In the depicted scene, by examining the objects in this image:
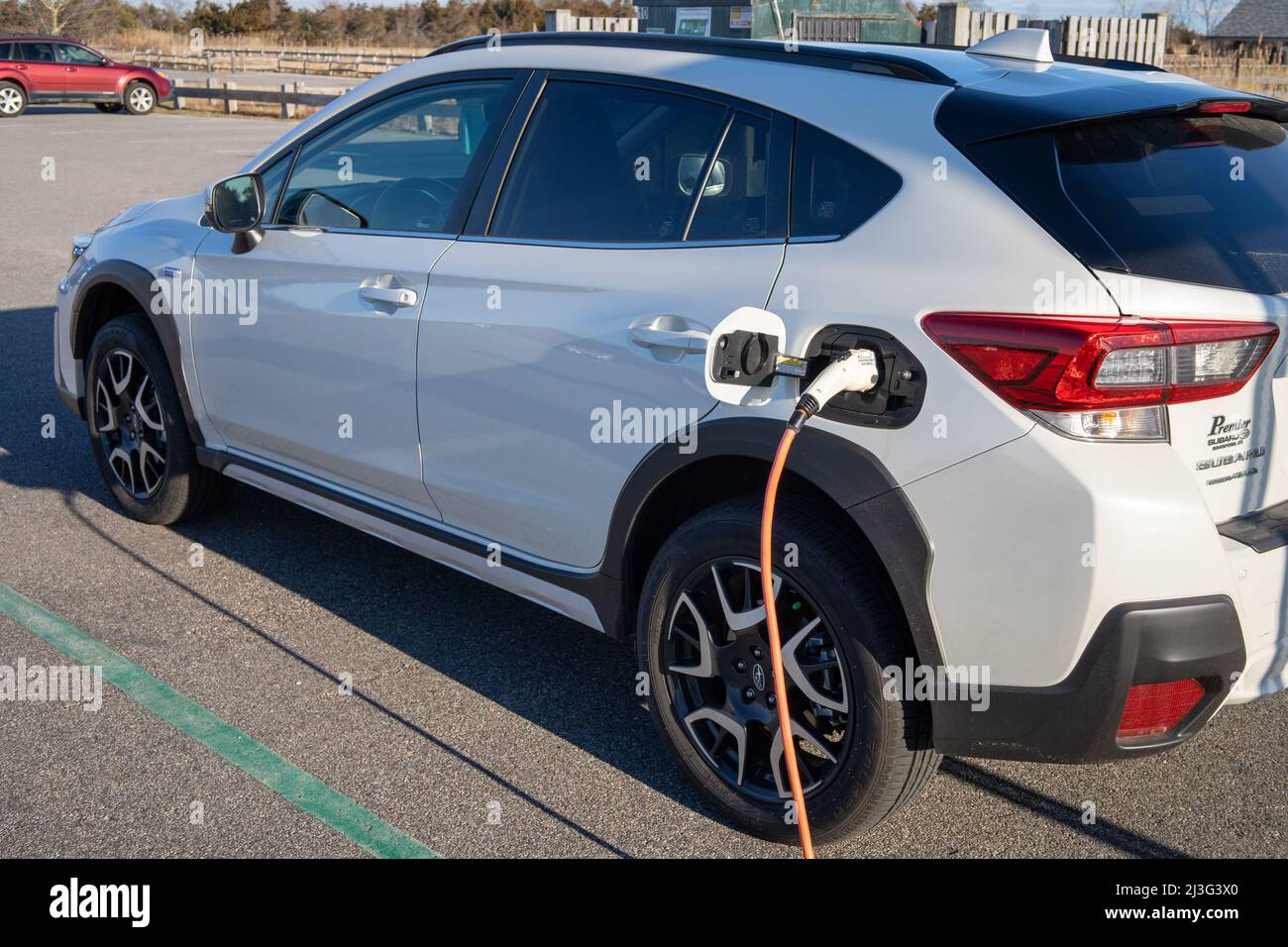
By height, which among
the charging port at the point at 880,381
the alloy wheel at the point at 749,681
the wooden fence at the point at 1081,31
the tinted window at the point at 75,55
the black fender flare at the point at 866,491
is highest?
the tinted window at the point at 75,55

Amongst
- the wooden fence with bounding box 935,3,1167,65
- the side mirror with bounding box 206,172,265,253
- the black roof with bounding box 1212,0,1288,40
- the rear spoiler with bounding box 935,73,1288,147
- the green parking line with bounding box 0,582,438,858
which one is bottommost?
the green parking line with bounding box 0,582,438,858

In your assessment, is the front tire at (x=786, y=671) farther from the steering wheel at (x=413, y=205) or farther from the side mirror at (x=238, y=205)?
the side mirror at (x=238, y=205)

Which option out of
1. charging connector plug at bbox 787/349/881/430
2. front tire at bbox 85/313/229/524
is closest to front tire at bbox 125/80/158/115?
front tire at bbox 85/313/229/524

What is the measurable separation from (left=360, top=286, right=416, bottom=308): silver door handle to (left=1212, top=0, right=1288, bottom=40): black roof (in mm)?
62828

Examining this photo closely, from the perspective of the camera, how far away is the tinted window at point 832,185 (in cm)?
290

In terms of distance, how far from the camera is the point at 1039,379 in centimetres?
255

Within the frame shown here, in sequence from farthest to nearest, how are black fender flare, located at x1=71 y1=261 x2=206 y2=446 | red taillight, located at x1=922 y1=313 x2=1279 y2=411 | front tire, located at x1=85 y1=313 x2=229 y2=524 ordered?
front tire, located at x1=85 y1=313 x2=229 y2=524 < black fender flare, located at x1=71 y1=261 x2=206 y2=446 < red taillight, located at x1=922 y1=313 x2=1279 y2=411

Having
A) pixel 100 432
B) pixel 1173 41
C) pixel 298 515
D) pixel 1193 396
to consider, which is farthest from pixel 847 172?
pixel 1173 41

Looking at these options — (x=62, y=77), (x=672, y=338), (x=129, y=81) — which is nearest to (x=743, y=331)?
(x=672, y=338)

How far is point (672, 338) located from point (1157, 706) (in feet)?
4.54

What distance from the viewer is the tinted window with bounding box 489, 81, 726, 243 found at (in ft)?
10.9

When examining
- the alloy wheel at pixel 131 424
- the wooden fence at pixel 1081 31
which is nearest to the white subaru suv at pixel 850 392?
the alloy wheel at pixel 131 424

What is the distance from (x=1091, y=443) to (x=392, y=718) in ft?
7.23

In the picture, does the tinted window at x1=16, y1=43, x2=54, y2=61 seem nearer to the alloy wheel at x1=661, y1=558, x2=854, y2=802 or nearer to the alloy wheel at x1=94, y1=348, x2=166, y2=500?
the alloy wheel at x1=94, y1=348, x2=166, y2=500
